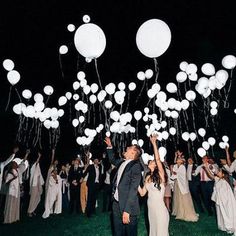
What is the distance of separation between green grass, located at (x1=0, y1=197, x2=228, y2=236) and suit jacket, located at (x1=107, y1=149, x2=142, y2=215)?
2.72m

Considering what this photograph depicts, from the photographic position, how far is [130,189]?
4.40m

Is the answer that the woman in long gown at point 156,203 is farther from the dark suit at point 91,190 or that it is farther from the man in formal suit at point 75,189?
the man in formal suit at point 75,189

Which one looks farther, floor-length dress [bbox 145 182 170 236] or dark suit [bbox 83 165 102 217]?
dark suit [bbox 83 165 102 217]

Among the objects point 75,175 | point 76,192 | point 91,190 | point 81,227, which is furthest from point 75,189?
point 81,227

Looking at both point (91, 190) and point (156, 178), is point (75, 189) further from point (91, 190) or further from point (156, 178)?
point (156, 178)

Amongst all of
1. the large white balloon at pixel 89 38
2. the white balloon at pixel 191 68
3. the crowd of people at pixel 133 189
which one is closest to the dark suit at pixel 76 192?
the crowd of people at pixel 133 189

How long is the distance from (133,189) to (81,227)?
3865mm

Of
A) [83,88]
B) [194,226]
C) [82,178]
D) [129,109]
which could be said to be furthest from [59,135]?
[194,226]

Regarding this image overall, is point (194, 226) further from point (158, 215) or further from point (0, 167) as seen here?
point (0, 167)

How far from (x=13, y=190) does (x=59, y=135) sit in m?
13.9

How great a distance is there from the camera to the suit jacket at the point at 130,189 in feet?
14.2

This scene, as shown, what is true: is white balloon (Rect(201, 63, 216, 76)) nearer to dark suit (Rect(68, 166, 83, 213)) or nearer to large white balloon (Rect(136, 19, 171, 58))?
large white balloon (Rect(136, 19, 171, 58))

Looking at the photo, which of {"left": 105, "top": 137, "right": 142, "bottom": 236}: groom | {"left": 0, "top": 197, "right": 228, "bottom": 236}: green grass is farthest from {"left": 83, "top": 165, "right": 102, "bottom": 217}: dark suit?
{"left": 105, "top": 137, "right": 142, "bottom": 236}: groom

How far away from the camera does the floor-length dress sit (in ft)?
17.3
